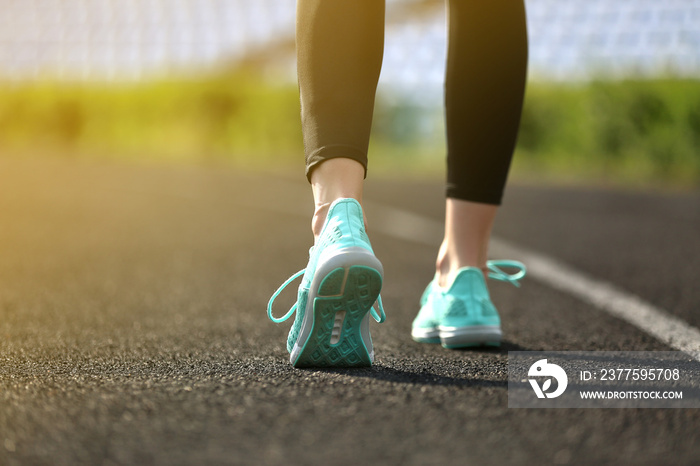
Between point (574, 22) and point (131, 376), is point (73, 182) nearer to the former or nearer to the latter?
point (131, 376)

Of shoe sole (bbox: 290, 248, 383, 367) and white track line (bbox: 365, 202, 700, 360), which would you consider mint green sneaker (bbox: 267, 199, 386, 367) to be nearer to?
shoe sole (bbox: 290, 248, 383, 367)

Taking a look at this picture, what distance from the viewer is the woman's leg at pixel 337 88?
1464 millimetres

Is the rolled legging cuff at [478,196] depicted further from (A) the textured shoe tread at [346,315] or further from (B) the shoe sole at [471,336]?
(A) the textured shoe tread at [346,315]

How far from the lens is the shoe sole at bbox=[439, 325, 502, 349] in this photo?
174 centimetres

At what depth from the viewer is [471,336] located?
1744 mm

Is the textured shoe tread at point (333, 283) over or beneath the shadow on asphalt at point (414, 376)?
over

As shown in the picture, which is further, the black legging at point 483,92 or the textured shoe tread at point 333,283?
the black legging at point 483,92

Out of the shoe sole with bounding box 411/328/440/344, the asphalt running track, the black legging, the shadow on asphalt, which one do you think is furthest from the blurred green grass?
the shadow on asphalt

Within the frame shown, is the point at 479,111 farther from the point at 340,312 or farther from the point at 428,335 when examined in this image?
the point at 340,312

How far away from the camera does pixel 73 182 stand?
8.20 meters

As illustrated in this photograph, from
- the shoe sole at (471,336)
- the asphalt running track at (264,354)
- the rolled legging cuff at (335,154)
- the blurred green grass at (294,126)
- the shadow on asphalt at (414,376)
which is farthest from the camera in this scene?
the blurred green grass at (294,126)

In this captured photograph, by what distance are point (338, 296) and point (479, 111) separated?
710 mm

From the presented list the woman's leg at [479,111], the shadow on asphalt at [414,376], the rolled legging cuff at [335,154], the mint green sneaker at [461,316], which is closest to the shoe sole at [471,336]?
the mint green sneaker at [461,316]

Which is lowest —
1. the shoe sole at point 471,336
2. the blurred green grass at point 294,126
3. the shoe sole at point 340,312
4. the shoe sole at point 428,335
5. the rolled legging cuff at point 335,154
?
the blurred green grass at point 294,126
